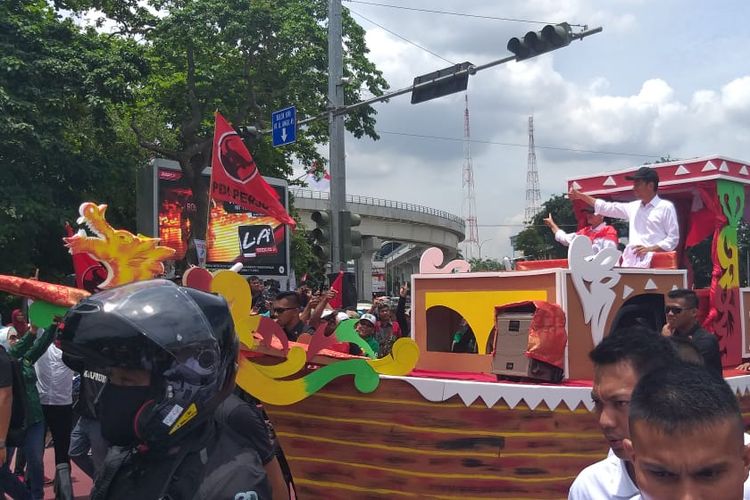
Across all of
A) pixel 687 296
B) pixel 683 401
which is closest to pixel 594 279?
pixel 687 296

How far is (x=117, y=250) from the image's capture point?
4.17 m

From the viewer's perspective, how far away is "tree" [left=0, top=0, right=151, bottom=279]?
1313 centimetres

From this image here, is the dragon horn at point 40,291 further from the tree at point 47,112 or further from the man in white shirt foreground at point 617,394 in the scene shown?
the tree at point 47,112

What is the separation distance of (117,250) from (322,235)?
6.84 meters

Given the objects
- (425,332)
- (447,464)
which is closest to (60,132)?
(425,332)

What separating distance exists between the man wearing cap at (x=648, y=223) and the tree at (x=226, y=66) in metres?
12.3

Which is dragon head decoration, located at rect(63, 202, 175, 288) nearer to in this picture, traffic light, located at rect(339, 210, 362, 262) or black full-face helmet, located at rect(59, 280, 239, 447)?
black full-face helmet, located at rect(59, 280, 239, 447)

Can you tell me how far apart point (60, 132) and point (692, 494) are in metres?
14.5

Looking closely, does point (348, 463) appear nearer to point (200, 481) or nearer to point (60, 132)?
point (200, 481)

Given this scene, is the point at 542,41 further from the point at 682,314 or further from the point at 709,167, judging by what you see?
the point at 682,314

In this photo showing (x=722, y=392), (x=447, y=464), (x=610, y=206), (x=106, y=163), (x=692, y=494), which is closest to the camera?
(x=692, y=494)

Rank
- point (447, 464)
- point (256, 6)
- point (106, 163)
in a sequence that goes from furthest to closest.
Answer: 1. point (256, 6)
2. point (106, 163)
3. point (447, 464)

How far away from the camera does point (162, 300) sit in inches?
77.3

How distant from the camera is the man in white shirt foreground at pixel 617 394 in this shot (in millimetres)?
2090
